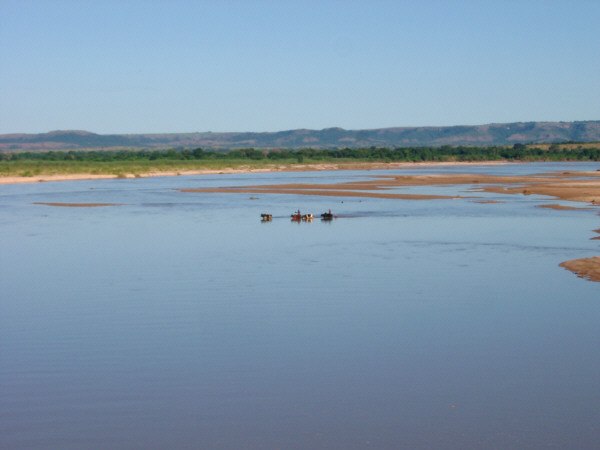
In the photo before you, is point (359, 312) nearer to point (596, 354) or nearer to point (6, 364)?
point (596, 354)

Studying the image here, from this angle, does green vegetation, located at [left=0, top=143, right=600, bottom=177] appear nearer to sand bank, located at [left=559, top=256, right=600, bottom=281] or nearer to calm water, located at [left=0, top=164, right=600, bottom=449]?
calm water, located at [left=0, top=164, right=600, bottom=449]

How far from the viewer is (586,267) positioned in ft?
72.6

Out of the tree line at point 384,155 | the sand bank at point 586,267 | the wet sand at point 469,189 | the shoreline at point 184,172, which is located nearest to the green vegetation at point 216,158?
the tree line at point 384,155

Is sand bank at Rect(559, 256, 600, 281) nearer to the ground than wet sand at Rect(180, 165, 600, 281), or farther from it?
farther from it

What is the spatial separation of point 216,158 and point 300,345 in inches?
5273

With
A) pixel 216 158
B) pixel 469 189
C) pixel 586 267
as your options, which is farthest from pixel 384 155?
pixel 586 267

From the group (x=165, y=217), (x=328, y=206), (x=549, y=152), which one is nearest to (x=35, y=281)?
(x=165, y=217)

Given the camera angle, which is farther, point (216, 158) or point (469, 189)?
point (216, 158)

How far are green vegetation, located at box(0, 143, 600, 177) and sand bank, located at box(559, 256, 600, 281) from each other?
78479 mm

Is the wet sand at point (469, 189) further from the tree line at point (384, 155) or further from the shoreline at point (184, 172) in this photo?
the tree line at point (384, 155)

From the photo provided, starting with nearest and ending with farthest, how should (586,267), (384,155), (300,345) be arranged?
(300,345), (586,267), (384,155)

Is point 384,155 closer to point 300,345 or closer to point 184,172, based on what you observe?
point 184,172

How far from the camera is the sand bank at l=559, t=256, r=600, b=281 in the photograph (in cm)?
2100

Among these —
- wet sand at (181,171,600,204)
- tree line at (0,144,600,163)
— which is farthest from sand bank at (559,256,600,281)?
tree line at (0,144,600,163)
